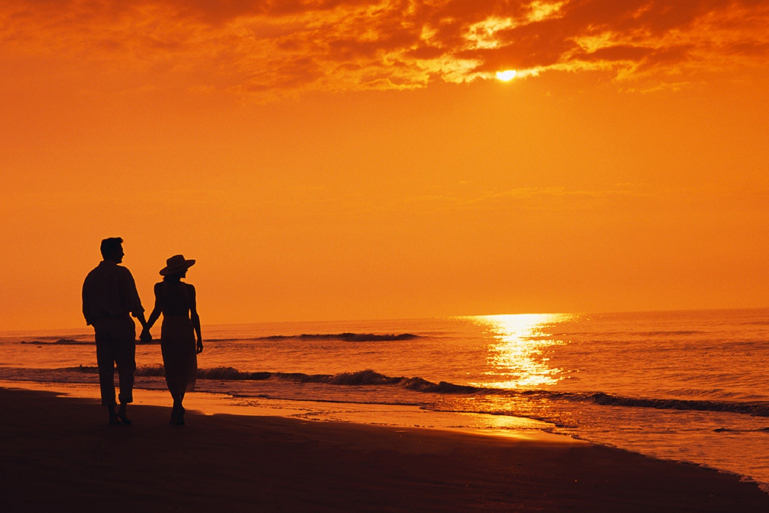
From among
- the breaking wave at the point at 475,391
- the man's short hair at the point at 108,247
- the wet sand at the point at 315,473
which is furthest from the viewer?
the breaking wave at the point at 475,391

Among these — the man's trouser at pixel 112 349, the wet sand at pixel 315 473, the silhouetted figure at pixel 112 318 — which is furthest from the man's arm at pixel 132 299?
the wet sand at pixel 315 473

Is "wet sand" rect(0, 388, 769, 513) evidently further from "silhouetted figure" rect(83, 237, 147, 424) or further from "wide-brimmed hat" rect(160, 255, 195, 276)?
"wide-brimmed hat" rect(160, 255, 195, 276)

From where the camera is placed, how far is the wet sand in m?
5.21

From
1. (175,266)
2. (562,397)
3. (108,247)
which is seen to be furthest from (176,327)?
(562,397)

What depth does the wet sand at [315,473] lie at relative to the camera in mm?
5215

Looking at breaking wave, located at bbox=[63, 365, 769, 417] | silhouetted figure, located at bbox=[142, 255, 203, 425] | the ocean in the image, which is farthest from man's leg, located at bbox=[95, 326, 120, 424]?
breaking wave, located at bbox=[63, 365, 769, 417]

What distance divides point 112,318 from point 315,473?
3.42 metres

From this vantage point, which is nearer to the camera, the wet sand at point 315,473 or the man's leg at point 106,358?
the wet sand at point 315,473

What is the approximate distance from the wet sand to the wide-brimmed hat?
6.19ft

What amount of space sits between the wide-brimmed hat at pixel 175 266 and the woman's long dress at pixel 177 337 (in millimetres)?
153

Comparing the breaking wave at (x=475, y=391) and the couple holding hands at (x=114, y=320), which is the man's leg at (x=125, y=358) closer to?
the couple holding hands at (x=114, y=320)

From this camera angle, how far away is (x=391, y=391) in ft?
65.4

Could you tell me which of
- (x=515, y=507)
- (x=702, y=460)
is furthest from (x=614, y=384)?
(x=515, y=507)

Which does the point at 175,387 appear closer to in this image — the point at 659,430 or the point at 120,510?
the point at 120,510
